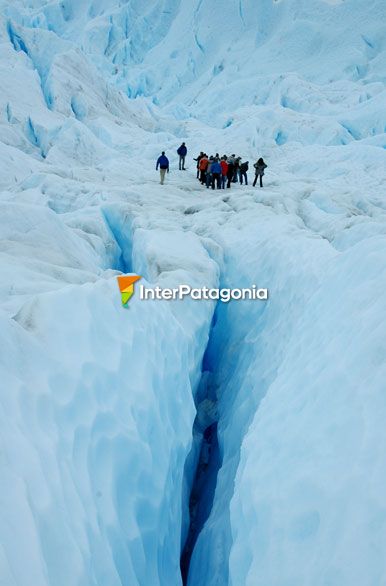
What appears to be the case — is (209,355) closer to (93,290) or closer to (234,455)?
(234,455)

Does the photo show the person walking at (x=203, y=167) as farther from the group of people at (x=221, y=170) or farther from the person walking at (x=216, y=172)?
the person walking at (x=216, y=172)

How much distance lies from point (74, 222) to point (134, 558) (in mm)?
6456

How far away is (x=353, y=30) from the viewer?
33562mm

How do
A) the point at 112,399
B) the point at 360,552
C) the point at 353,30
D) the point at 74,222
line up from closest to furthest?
the point at 360,552, the point at 112,399, the point at 74,222, the point at 353,30

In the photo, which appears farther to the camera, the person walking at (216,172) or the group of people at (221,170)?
the group of people at (221,170)

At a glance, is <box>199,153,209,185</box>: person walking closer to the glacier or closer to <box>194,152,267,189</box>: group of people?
<box>194,152,267,189</box>: group of people

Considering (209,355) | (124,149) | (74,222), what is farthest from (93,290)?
(124,149)
